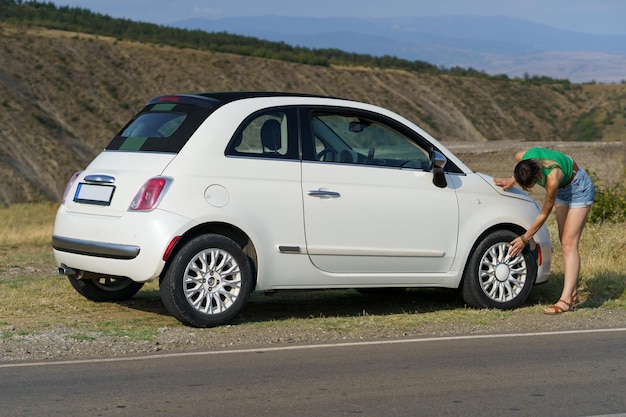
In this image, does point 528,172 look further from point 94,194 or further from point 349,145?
point 94,194

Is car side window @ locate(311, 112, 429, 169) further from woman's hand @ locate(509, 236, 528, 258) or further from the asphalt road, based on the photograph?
the asphalt road

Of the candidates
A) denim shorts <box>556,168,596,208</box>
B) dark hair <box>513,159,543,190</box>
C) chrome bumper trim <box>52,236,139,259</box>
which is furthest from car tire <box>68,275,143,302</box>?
denim shorts <box>556,168,596,208</box>

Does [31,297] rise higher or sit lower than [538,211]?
lower

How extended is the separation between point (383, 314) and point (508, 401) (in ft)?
12.8

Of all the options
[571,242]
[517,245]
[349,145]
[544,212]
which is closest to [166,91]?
[349,145]

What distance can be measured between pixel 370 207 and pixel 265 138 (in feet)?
3.61

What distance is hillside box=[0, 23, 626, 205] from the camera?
59.9 metres

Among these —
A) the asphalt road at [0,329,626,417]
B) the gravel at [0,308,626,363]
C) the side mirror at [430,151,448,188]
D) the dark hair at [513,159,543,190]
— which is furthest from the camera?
the side mirror at [430,151,448,188]

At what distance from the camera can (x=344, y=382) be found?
739 centimetres

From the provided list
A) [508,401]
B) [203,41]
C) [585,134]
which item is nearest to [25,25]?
[203,41]

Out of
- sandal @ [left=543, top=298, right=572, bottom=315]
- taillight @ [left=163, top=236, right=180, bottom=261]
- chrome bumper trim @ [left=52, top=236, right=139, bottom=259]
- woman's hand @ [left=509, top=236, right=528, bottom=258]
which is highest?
woman's hand @ [left=509, top=236, right=528, bottom=258]

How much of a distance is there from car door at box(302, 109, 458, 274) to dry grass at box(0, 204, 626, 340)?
1.83 feet

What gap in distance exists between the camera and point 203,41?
94938 mm

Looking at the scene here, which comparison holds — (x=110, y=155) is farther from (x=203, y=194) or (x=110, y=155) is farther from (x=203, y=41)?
(x=203, y=41)
